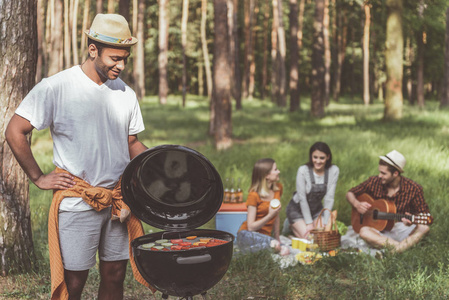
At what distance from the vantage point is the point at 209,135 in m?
16.2

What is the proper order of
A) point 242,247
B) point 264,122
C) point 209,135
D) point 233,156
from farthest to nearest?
1. point 264,122
2. point 209,135
3. point 233,156
4. point 242,247

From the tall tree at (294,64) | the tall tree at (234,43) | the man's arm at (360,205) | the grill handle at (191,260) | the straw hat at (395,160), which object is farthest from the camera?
the tall tree at (234,43)

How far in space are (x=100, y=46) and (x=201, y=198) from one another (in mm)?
1064

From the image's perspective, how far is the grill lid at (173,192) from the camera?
3242 mm

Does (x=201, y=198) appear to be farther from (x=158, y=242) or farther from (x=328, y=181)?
(x=328, y=181)

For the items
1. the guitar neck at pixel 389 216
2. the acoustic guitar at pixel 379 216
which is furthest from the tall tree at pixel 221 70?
the guitar neck at pixel 389 216

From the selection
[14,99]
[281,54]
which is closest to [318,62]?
[281,54]

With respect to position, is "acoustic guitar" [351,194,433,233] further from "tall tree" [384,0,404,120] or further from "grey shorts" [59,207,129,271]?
"tall tree" [384,0,404,120]

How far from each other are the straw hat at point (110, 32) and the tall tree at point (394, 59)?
42.7ft

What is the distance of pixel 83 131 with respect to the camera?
3.11 meters

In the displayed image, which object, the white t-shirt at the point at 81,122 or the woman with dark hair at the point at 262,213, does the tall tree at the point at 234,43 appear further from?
the white t-shirt at the point at 81,122

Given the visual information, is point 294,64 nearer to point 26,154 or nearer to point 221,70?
point 221,70

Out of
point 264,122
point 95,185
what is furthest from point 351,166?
point 264,122

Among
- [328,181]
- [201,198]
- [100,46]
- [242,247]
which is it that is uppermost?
[100,46]
